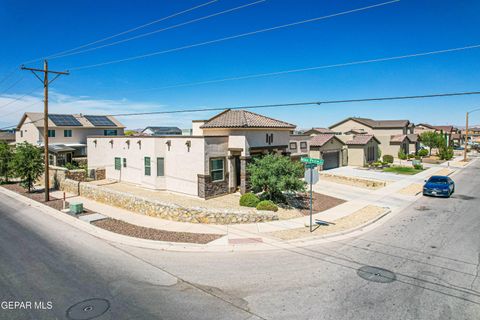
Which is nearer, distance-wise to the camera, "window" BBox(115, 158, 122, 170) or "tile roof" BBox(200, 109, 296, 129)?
"tile roof" BBox(200, 109, 296, 129)

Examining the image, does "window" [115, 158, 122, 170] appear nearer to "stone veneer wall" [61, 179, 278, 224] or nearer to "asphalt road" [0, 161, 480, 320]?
"stone veneer wall" [61, 179, 278, 224]

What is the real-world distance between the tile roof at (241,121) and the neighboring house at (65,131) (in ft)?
77.2

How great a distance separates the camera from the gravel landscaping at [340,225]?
13.2 m

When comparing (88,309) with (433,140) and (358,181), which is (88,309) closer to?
(358,181)

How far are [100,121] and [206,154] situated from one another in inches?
1272

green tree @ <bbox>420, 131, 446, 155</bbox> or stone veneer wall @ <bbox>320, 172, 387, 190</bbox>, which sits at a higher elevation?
green tree @ <bbox>420, 131, 446, 155</bbox>

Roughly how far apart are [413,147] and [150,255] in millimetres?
57221

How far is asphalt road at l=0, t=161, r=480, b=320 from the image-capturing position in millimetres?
7387

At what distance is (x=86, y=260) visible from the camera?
10.6m

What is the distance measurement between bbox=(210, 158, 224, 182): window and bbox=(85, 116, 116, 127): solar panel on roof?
99.5 feet

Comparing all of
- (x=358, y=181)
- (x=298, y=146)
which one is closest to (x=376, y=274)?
(x=358, y=181)

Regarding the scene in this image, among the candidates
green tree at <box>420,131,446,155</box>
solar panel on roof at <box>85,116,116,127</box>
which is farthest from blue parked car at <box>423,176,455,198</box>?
solar panel on roof at <box>85,116,116,127</box>

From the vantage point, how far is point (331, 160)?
38219 mm

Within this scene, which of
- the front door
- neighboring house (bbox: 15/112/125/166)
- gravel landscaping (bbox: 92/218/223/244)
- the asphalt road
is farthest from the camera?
neighboring house (bbox: 15/112/125/166)
